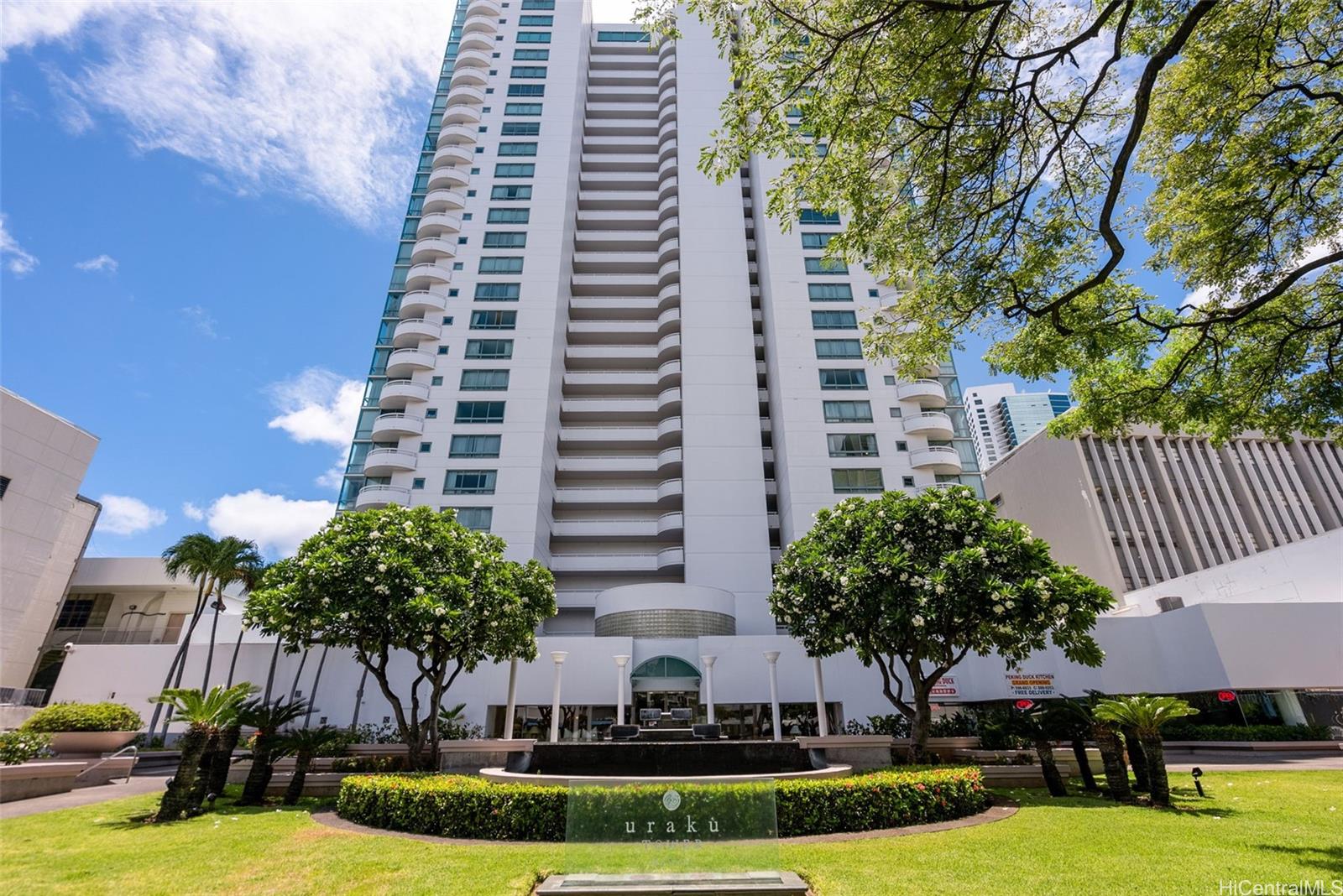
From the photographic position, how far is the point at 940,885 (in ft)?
26.2

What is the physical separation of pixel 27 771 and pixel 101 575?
3405 cm

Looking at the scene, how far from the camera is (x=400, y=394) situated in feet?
137

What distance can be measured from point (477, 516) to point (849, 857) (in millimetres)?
33184

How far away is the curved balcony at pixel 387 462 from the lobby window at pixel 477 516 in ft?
15.5

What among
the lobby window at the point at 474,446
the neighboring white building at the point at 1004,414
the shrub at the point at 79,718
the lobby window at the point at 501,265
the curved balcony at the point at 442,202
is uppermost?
the neighboring white building at the point at 1004,414

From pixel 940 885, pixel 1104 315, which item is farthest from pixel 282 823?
pixel 1104 315

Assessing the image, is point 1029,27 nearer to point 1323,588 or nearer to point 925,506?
point 925,506

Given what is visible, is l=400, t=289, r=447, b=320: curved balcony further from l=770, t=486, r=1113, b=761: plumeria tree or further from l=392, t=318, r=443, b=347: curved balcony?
l=770, t=486, r=1113, b=761: plumeria tree

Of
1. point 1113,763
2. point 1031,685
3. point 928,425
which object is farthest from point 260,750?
point 928,425

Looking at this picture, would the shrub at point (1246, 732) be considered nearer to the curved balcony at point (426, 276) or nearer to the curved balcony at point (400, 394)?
the curved balcony at point (400, 394)

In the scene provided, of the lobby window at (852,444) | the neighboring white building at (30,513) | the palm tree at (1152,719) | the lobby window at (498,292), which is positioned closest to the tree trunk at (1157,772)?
the palm tree at (1152,719)

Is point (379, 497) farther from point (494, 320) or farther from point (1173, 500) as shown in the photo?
point (1173, 500)

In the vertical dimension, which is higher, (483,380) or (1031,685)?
(483,380)

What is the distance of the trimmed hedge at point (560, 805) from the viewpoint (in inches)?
454
